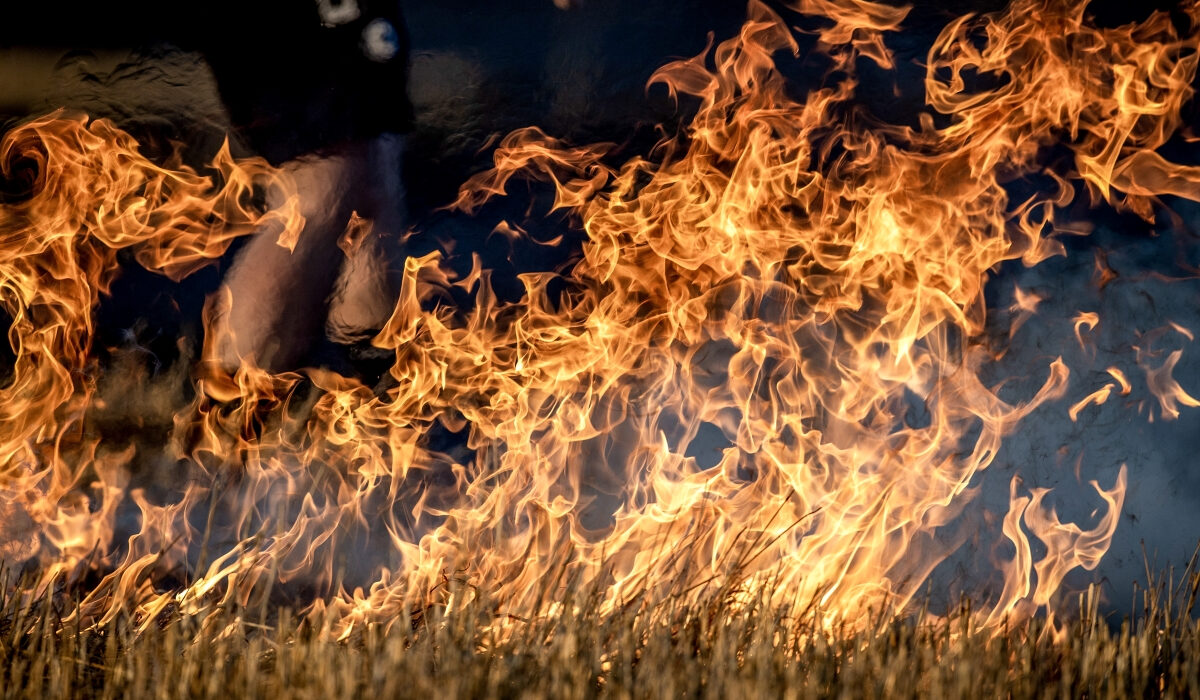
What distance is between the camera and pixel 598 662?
2.65m

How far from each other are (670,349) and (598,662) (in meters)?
1.76

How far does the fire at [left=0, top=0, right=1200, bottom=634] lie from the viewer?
396 centimetres

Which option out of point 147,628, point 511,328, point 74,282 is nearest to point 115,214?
point 74,282

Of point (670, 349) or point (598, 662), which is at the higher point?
point (598, 662)

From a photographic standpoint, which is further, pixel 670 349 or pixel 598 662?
pixel 670 349

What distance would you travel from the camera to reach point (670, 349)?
424 cm

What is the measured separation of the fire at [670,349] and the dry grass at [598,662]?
91 centimetres

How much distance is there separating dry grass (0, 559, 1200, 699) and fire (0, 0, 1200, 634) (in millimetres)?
906

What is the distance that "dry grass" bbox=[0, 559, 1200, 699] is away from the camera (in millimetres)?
2490

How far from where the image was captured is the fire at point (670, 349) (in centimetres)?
396

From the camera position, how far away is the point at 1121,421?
3.92 metres

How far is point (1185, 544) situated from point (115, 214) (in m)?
3.99

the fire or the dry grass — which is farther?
the fire

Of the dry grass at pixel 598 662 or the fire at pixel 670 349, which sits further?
the fire at pixel 670 349
